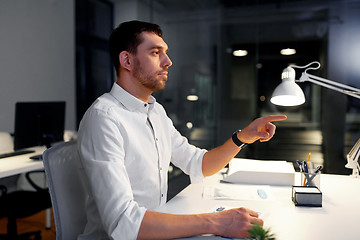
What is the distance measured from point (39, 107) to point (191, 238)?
2.09 m

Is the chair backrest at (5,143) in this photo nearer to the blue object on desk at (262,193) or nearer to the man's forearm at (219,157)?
the man's forearm at (219,157)

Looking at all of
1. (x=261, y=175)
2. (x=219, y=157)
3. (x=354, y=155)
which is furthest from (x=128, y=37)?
(x=354, y=155)

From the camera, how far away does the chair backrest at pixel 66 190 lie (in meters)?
1.26

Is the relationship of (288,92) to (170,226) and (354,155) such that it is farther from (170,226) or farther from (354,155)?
(170,226)

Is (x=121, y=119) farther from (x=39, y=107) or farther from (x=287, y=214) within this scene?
(x=39, y=107)

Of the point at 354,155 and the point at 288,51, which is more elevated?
the point at 288,51

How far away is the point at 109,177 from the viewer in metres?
1.08

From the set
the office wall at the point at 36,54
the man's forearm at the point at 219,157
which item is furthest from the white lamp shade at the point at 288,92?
the office wall at the point at 36,54

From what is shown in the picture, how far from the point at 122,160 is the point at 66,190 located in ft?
0.93

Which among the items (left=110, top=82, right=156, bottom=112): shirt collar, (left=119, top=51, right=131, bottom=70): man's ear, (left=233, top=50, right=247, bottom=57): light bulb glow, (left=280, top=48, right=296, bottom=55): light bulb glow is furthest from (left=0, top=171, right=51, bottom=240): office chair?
(left=280, top=48, right=296, bottom=55): light bulb glow

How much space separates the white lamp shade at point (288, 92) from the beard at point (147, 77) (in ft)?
1.93

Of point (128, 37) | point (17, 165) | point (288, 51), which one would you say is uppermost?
point (288, 51)

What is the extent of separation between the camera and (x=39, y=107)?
2732 millimetres

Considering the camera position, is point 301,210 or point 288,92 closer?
point 301,210
